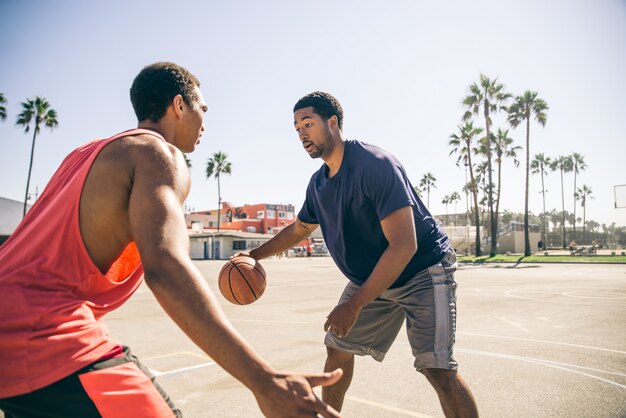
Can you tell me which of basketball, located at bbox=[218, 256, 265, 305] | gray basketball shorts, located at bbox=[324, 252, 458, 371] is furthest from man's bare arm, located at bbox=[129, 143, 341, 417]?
basketball, located at bbox=[218, 256, 265, 305]

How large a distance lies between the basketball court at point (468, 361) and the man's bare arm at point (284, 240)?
1347 mm

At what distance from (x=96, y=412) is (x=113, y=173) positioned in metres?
0.77

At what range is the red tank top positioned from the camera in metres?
1.32

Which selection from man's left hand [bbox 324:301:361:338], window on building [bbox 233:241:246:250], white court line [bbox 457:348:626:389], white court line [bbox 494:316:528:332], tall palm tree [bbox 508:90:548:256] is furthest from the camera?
window on building [bbox 233:241:246:250]

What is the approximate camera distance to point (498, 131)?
42.0 m

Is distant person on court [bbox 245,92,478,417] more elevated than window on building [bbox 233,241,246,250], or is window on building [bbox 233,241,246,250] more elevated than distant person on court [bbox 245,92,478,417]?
distant person on court [bbox 245,92,478,417]

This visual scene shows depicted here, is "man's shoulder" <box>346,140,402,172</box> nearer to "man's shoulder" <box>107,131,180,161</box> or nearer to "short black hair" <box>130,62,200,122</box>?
"short black hair" <box>130,62,200,122</box>

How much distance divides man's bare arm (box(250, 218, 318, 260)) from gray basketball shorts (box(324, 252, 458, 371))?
0.71m

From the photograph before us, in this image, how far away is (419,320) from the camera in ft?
9.96

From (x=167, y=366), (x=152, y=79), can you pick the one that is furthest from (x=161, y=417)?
(x=167, y=366)

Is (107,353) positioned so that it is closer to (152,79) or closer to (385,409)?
(152,79)

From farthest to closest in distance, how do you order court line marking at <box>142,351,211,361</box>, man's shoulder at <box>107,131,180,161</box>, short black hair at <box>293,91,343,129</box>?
court line marking at <box>142,351,211,361</box>
short black hair at <box>293,91,343,129</box>
man's shoulder at <box>107,131,180,161</box>

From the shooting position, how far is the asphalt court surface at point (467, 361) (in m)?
3.76

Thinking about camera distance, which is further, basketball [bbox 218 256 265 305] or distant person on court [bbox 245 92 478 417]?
basketball [bbox 218 256 265 305]
